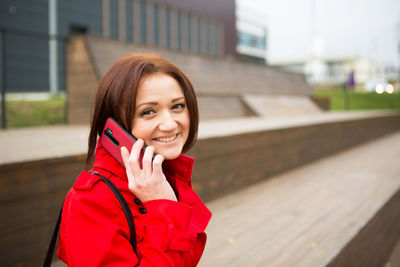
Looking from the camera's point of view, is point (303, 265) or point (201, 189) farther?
point (201, 189)

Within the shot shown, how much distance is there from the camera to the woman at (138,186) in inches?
36.1

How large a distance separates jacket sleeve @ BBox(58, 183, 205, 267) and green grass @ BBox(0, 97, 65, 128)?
17.1 feet

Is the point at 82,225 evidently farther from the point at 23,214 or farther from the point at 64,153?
the point at 64,153

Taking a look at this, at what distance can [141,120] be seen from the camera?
3.47 feet

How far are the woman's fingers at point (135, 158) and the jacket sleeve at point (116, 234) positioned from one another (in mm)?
98

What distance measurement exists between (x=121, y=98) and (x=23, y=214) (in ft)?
3.80

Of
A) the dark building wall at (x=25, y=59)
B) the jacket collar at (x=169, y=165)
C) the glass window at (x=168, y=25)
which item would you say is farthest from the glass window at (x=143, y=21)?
the jacket collar at (x=169, y=165)

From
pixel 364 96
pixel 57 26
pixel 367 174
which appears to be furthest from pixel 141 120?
pixel 364 96

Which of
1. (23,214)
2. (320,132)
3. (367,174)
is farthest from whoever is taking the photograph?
(320,132)

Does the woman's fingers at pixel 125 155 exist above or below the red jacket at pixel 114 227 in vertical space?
above

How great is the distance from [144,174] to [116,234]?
0.17 meters

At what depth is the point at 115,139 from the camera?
1.04m

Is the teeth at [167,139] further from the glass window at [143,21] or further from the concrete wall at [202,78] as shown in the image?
the glass window at [143,21]

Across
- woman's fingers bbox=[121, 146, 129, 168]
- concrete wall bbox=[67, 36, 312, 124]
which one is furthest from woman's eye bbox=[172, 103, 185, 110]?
concrete wall bbox=[67, 36, 312, 124]
